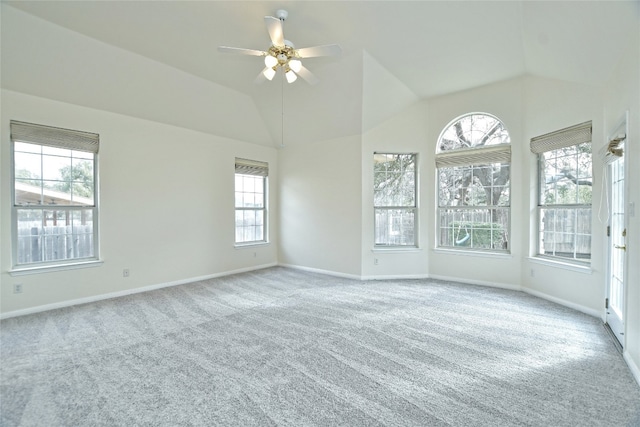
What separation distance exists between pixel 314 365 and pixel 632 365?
2.44 metres

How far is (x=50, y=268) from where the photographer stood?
3.71 meters

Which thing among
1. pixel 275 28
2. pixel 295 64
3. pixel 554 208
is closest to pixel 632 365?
pixel 554 208

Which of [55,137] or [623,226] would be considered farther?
[55,137]

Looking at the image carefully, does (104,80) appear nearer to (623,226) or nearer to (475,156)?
(475,156)

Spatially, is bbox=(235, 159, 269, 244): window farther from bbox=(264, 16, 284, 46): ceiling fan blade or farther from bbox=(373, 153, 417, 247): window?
bbox=(264, 16, 284, 46): ceiling fan blade

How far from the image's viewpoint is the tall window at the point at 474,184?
4676 mm

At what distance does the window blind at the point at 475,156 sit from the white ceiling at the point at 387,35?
1.02 meters

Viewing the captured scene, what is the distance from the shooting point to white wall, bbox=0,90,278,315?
11.7ft

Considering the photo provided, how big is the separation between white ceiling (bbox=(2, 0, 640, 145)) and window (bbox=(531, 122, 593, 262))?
723mm

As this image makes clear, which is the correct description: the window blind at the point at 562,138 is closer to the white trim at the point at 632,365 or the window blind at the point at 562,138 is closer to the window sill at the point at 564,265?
the window sill at the point at 564,265

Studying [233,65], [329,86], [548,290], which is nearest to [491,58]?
[329,86]

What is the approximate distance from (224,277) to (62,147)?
2991 mm

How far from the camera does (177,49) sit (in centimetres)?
380

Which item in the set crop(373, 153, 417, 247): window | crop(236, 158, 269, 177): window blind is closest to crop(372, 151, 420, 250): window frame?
crop(373, 153, 417, 247): window
